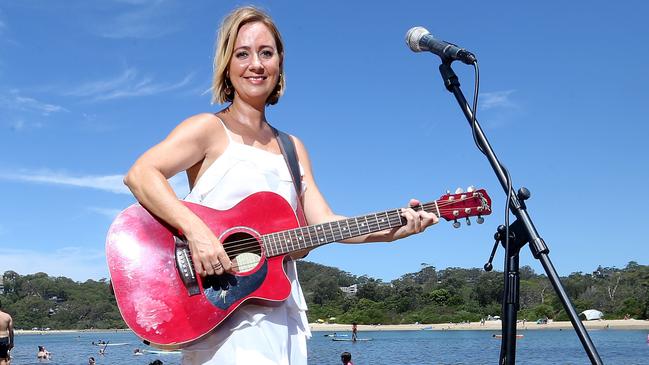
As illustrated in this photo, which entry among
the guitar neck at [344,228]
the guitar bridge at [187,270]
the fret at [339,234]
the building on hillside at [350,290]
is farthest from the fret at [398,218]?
the building on hillside at [350,290]

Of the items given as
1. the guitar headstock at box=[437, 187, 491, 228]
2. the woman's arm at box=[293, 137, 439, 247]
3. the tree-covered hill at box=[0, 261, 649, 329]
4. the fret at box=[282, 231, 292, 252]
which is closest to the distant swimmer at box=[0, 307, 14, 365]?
the woman's arm at box=[293, 137, 439, 247]

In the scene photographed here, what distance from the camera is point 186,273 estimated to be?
276cm

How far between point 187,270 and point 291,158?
652 millimetres

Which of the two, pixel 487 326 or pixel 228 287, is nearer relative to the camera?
pixel 228 287

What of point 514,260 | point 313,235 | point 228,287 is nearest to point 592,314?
point 514,260

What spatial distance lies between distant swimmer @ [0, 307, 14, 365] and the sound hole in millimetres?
9043

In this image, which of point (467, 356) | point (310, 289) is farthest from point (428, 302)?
point (467, 356)

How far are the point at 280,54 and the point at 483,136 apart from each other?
926 mm

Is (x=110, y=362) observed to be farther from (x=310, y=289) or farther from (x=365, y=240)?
(x=310, y=289)

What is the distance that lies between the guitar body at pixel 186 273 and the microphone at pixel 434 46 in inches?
37.1

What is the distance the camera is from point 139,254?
2787 millimetres

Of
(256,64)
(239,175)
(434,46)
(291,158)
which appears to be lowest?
(239,175)

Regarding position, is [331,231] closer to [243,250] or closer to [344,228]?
[344,228]

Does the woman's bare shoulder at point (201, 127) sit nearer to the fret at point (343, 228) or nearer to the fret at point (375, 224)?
the fret at point (343, 228)
